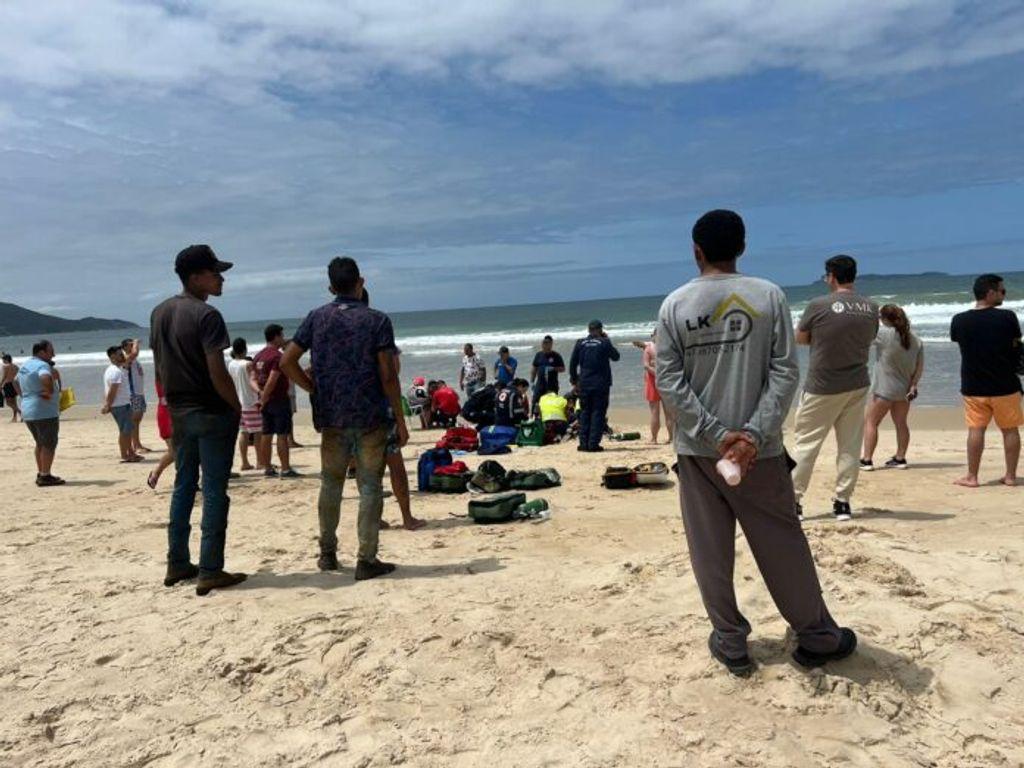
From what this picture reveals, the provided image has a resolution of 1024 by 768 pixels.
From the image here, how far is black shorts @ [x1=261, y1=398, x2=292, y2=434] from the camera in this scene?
868 centimetres

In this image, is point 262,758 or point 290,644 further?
point 290,644

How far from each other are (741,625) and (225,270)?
11.5 ft

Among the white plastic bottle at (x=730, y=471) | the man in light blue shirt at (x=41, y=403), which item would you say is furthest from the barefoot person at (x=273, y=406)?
the white plastic bottle at (x=730, y=471)

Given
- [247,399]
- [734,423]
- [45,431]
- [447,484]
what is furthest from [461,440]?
[734,423]

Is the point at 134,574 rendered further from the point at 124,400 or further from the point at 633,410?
the point at 633,410

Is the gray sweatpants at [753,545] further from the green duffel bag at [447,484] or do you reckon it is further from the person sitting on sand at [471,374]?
the person sitting on sand at [471,374]

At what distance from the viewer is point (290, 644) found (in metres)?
3.68

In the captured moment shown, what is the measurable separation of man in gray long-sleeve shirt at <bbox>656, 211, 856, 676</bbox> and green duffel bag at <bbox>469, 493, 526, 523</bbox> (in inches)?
127

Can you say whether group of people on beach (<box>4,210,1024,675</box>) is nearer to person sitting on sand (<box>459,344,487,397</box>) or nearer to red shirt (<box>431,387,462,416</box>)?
red shirt (<box>431,387,462,416</box>)

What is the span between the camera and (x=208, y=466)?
14.5 ft

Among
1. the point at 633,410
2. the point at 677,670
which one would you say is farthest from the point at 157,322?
the point at 633,410

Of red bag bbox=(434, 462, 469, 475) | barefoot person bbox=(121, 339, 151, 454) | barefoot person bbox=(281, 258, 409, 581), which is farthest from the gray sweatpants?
barefoot person bbox=(121, 339, 151, 454)

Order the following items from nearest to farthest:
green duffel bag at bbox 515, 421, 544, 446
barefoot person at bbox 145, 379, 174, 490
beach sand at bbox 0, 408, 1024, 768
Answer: beach sand at bbox 0, 408, 1024, 768 < barefoot person at bbox 145, 379, 174, 490 < green duffel bag at bbox 515, 421, 544, 446

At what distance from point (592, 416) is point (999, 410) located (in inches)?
192
